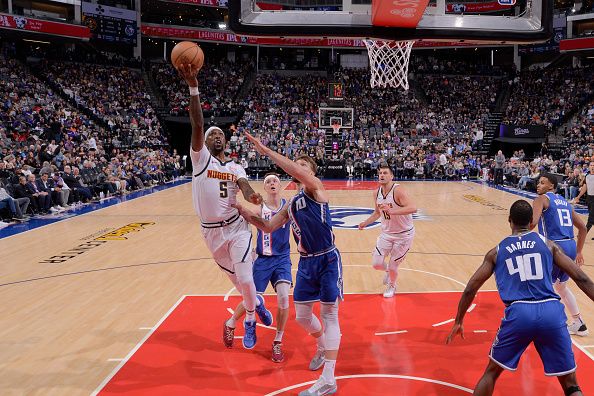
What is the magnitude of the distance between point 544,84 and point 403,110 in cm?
1049

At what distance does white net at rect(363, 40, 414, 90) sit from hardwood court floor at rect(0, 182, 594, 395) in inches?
141

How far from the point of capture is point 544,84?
35.4 m

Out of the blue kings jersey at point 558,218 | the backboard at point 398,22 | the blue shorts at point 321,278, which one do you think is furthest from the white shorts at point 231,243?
the backboard at point 398,22

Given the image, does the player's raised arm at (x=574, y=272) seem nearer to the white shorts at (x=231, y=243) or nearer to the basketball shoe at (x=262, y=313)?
the white shorts at (x=231, y=243)

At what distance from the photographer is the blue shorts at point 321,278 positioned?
4.12m

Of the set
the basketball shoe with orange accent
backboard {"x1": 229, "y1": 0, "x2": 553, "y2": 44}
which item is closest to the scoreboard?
backboard {"x1": 229, "y1": 0, "x2": 553, "y2": 44}

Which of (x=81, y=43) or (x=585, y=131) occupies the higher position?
(x=81, y=43)

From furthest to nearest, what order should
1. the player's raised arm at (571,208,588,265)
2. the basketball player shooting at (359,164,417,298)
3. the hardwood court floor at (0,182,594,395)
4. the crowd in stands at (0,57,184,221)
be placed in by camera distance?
the crowd in stands at (0,57,184,221)
the basketball player shooting at (359,164,417,298)
the player's raised arm at (571,208,588,265)
the hardwood court floor at (0,182,594,395)

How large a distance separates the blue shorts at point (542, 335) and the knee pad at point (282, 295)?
7.00ft

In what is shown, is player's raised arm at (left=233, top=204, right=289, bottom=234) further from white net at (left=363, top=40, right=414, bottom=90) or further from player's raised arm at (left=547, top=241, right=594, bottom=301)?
white net at (left=363, top=40, right=414, bottom=90)

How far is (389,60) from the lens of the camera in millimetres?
10492

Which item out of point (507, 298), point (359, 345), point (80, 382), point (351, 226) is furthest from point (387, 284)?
point (351, 226)

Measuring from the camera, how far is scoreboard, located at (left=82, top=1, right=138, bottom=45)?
103 feet

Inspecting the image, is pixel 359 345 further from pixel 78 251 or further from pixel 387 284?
pixel 78 251
